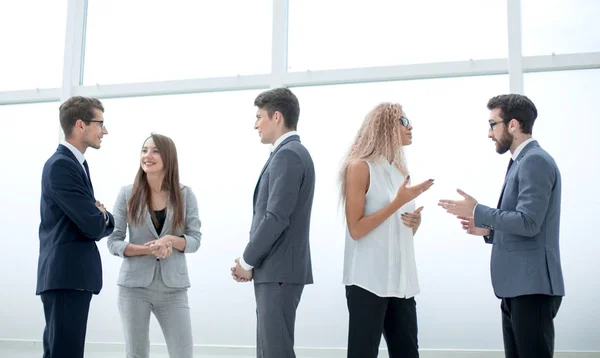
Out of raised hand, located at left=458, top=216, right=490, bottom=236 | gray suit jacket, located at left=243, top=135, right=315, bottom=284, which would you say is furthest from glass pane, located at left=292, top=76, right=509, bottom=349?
gray suit jacket, located at left=243, top=135, right=315, bottom=284

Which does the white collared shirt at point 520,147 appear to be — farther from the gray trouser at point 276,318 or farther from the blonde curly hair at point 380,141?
the gray trouser at point 276,318

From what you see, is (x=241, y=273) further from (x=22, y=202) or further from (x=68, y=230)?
(x=22, y=202)

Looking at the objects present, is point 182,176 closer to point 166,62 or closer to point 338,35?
point 166,62

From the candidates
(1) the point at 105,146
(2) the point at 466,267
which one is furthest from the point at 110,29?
(2) the point at 466,267

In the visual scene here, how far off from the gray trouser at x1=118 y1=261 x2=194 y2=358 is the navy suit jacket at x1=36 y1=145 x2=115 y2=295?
1.07 ft

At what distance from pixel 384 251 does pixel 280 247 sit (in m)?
0.49

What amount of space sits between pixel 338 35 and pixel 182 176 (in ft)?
5.44

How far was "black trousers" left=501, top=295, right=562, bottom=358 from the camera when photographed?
8.63ft

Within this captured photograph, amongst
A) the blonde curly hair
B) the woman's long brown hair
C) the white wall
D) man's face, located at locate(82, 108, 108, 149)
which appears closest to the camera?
the blonde curly hair

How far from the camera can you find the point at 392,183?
2934mm

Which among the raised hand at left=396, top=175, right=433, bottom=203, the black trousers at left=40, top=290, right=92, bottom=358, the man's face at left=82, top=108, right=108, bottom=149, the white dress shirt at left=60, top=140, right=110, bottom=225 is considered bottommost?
the black trousers at left=40, top=290, right=92, bottom=358

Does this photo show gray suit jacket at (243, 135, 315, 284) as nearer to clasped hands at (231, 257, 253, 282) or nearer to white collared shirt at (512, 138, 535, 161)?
clasped hands at (231, 257, 253, 282)

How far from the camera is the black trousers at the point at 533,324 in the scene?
2629 mm

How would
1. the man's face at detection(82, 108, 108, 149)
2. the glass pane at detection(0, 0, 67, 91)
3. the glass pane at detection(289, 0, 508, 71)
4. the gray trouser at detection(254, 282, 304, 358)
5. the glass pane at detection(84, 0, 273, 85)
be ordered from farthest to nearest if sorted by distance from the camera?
the glass pane at detection(0, 0, 67, 91) < the glass pane at detection(84, 0, 273, 85) < the glass pane at detection(289, 0, 508, 71) < the man's face at detection(82, 108, 108, 149) < the gray trouser at detection(254, 282, 304, 358)
